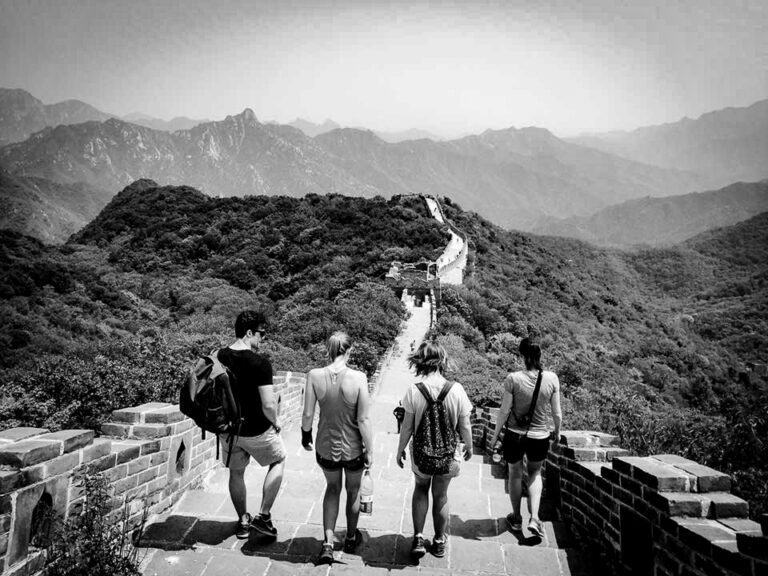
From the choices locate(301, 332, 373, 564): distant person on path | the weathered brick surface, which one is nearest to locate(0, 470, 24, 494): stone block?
the weathered brick surface

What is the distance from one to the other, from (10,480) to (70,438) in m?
0.48

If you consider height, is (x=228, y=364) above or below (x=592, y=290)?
below

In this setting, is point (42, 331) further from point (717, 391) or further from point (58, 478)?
point (717, 391)

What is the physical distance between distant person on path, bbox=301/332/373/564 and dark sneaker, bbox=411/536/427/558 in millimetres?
433

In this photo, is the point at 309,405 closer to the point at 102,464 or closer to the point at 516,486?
the point at 102,464

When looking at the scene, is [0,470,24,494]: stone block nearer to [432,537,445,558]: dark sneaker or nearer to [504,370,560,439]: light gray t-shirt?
[432,537,445,558]: dark sneaker

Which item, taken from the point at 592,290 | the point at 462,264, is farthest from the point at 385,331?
the point at 592,290

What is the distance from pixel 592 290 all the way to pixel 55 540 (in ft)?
157

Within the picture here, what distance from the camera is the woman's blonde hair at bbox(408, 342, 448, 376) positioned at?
350 centimetres

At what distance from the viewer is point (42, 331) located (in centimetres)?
1733

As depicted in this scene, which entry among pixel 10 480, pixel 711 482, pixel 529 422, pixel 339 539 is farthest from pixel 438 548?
pixel 10 480

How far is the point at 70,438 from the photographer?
9.43 feet

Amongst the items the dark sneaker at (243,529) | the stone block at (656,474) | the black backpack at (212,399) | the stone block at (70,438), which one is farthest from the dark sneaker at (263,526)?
the stone block at (656,474)

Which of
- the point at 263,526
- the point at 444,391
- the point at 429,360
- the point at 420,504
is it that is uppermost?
the point at 429,360
